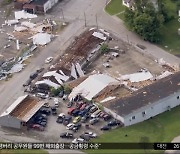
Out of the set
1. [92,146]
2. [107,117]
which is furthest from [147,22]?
[92,146]

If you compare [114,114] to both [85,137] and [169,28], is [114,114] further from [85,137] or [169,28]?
[169,28]

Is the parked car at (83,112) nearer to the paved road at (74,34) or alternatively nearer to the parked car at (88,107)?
the parked car at (88,107)

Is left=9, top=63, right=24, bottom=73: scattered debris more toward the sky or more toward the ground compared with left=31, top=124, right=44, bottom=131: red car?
more toward the sky

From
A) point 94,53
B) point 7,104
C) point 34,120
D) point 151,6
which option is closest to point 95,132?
point 34,120

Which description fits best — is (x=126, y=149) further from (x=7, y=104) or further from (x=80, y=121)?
(x=7, y=104)

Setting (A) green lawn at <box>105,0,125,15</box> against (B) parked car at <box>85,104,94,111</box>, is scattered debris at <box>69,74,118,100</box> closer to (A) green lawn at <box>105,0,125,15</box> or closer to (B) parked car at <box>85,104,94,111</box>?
(B) parked car at <box>85,104,94,111</box>

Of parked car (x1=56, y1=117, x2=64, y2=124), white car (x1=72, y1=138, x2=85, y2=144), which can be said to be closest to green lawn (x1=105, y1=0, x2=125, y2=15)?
parked car (x1=56, y1=117, x2=64, y2=124)

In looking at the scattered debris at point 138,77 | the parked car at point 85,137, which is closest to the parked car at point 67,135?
the parked car at point 85,137
